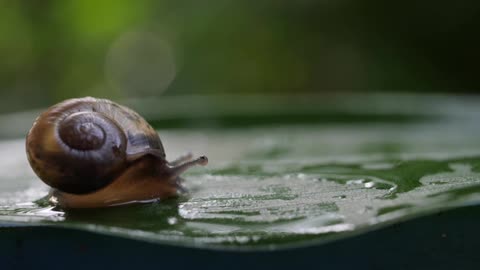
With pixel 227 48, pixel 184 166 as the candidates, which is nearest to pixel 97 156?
pixel 184 166

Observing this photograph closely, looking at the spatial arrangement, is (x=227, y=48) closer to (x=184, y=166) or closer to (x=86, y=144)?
(x=184, y=166)

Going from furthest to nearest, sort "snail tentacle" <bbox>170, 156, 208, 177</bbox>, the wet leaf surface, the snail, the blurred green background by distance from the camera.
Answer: the blurred green background, "snail tentacle" <bbox>170, 156, 208, 177</bbox>, the snail, the wet leaf surface

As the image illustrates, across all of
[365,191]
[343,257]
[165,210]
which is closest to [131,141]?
[165,210]

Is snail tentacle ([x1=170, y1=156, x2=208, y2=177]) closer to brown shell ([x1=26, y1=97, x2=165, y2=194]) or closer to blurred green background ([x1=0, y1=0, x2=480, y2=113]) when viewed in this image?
brown shell ([x1=26, y1=97, x2=165, y2=194])

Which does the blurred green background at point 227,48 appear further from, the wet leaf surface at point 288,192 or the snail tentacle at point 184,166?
the snail tentacle at point 184,166

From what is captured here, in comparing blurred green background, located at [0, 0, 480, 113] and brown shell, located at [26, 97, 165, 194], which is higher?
blurred green background, located at [0, 0, 480, 113]

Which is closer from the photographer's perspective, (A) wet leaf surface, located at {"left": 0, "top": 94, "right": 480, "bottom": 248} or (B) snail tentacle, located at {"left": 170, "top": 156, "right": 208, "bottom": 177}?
(A) wet leaf surface, located at {"left": 0, "top": 94, "right": 480, "bottom": 248}

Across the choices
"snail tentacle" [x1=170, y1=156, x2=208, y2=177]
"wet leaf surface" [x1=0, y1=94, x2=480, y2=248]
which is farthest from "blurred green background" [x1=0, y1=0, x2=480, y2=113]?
"snail tentacle" [x1=170, y1=156, x2=208, y2=177]

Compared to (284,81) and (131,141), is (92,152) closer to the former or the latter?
(131,141)
